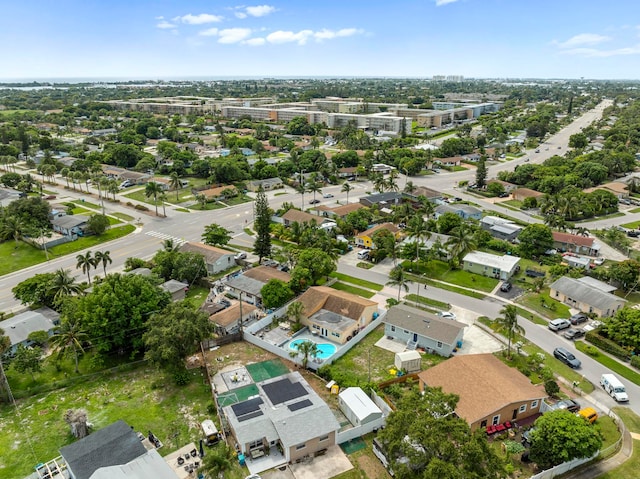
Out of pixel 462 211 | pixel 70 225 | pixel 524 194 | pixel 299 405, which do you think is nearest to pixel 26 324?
pixel 299 405

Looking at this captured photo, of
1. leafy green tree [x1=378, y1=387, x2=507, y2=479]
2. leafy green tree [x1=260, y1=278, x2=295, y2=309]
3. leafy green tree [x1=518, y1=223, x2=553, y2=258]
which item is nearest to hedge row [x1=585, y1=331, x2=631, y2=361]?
leafy green tree [x1=518, y1=223, x2=553, y2=258]

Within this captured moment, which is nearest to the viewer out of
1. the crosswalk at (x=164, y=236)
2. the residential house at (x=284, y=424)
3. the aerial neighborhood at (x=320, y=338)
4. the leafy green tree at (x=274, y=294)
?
the aerial neighborhood at (x=320, y=338)

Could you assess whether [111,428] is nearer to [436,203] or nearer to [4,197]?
[436,203]

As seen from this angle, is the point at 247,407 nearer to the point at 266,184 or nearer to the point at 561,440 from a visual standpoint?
the point at 561,440

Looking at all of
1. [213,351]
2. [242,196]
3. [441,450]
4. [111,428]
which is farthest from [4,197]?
[441,450]

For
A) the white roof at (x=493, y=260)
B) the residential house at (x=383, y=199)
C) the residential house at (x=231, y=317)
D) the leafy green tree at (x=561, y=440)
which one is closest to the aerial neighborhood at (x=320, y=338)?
the leafy green tree at (x=561, y=440)

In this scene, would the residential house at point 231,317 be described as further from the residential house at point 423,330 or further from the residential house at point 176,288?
the residential house at point 423,330
